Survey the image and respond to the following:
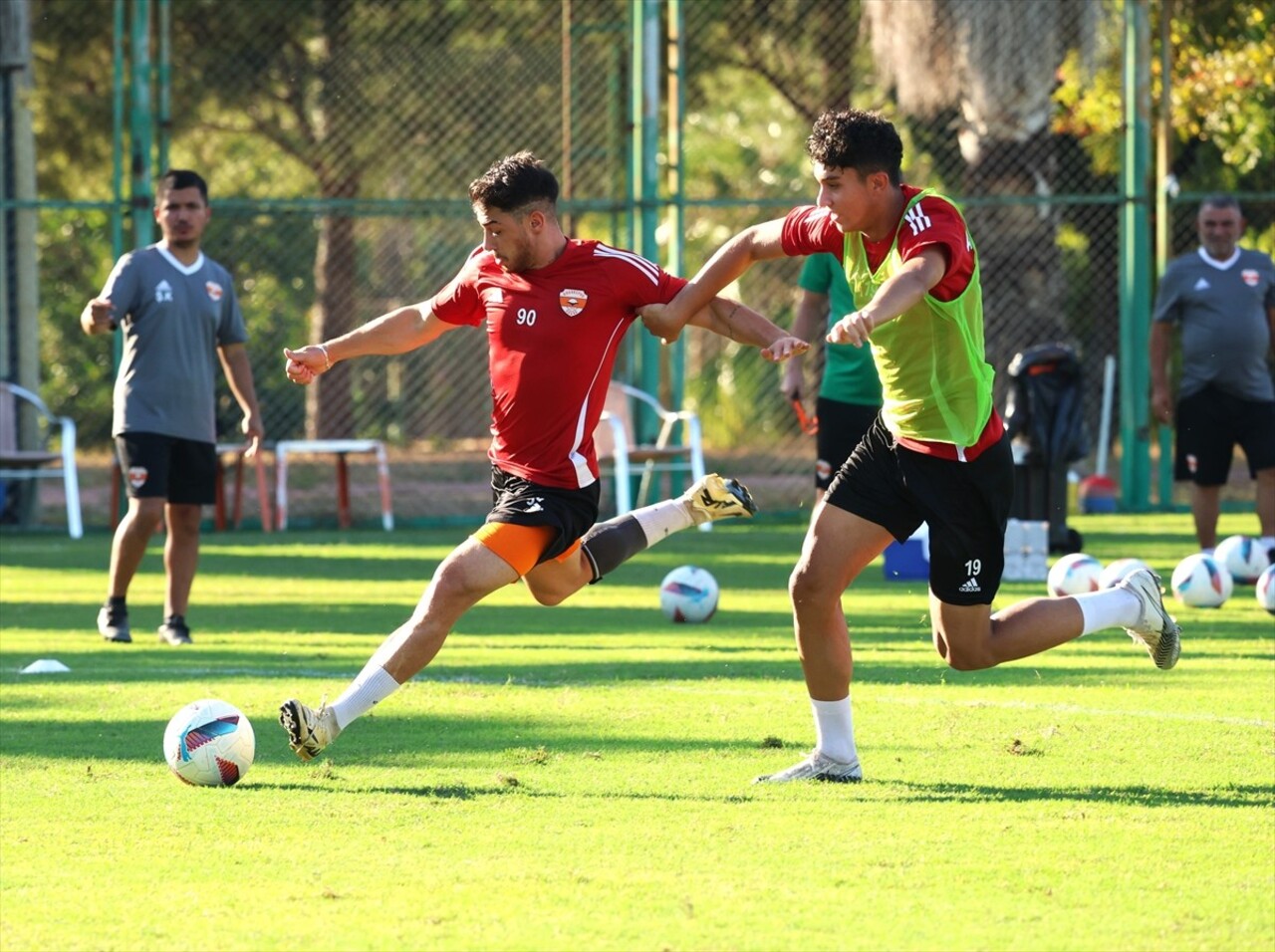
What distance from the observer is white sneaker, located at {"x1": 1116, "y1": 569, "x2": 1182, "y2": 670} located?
6992 millimetres

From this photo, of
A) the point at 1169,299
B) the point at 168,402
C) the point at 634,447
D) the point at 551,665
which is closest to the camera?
the point at 551,665

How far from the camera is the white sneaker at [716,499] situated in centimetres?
831

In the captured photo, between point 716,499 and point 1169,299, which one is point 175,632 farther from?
point 1169,299

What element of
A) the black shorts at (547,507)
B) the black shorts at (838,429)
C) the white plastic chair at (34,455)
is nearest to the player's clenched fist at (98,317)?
the black shorts at (547,507)

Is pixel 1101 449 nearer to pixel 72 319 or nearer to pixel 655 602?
pixel 655 602

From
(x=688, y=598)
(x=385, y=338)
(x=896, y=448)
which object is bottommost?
(x=688, y=598)

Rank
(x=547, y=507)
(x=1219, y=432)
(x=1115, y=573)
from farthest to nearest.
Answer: (x=1219, y=432) → (x=1115, y=573) → (x=547, y=507)

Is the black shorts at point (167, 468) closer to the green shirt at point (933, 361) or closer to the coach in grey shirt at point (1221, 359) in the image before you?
the green shirt at point (933, 361)

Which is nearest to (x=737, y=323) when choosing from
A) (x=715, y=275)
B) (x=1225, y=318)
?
(x=715, y=275)

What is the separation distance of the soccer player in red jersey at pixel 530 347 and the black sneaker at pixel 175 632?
3483 millimetres

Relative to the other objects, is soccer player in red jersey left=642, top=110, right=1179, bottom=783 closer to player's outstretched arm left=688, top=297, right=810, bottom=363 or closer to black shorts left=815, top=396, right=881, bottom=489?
player's outstretched arm left=688, top=297, right=810, bottom=363

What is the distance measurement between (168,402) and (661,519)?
3244 mm

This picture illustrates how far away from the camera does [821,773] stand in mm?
6488

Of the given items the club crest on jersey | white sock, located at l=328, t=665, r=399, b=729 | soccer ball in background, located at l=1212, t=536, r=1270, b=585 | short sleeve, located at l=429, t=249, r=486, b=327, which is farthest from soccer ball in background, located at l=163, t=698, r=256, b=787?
soccer ball in background, located at l=1212, t=536, r=1270, b=585
